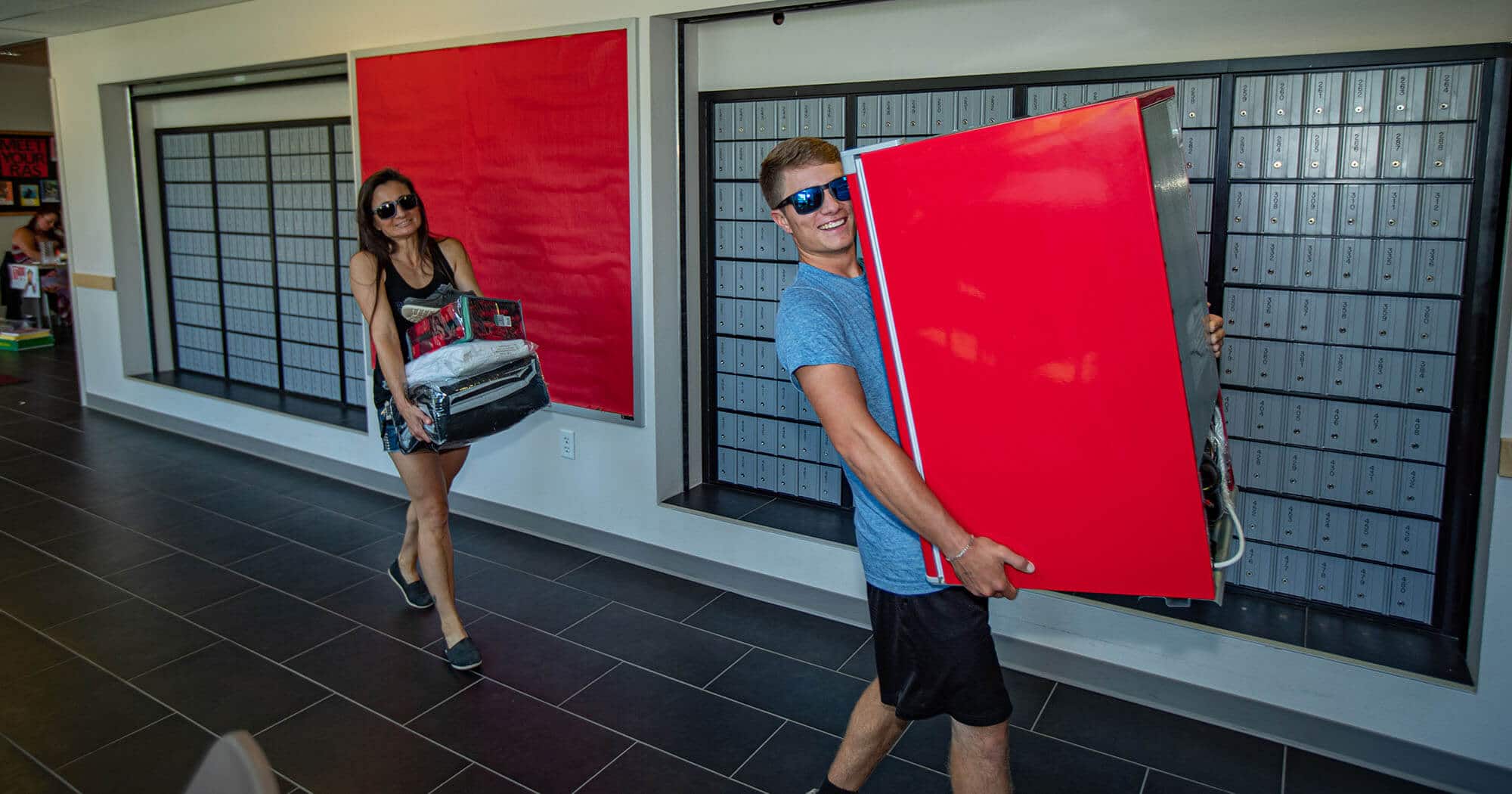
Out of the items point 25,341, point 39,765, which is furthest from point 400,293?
point 25,341

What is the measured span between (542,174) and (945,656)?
111 inches

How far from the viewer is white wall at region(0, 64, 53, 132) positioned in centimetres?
1039

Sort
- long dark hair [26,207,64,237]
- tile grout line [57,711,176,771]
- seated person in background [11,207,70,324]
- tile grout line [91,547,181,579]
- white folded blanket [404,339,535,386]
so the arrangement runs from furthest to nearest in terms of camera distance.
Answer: long dark hair [26,207,64,237] → seated person in background [11,207,70,324] → tile grout line [91,547,181,579] → white folded blanket [404,339,535,386] → tile grout line [57,711,176,771]

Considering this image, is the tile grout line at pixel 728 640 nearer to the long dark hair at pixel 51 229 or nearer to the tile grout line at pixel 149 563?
the tile grout line at pixel 149 563

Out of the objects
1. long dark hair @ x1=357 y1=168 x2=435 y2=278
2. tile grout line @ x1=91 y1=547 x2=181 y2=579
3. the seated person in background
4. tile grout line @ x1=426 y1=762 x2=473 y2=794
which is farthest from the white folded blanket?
the seated person in background

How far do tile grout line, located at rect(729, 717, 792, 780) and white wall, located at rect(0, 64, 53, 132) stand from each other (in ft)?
38.5

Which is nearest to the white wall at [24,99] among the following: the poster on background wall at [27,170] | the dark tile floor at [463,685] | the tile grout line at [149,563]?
the poster on background wall at [27,170]

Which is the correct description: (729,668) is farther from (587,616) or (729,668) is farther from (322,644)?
(322,644)

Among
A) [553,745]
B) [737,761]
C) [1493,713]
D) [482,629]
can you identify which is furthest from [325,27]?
[1493,713]

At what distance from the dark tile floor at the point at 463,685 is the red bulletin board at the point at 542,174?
890 millimetres

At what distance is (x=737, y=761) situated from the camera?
8.18ft

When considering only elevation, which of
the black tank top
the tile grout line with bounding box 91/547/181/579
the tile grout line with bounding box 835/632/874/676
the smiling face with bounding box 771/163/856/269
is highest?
the smiling face with bounding box 771/163/856/269

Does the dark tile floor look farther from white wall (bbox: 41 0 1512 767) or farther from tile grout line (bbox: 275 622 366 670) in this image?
white wall (bbox: 41 0 1512 767)

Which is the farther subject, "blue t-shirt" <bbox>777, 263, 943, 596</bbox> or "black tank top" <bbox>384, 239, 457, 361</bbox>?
"black tank top" <bbox>384, 239, 457, 361</bbox>
